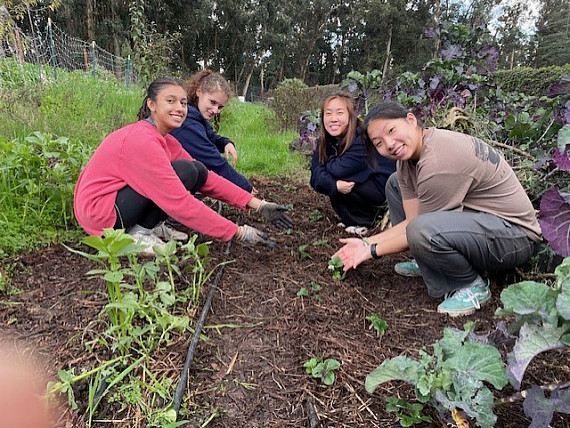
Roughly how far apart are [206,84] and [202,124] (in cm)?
28

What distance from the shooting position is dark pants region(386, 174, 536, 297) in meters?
1.70

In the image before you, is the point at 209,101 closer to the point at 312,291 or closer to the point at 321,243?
the point at 321,243

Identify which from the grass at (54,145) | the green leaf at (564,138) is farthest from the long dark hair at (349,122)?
the grass at (54,145)

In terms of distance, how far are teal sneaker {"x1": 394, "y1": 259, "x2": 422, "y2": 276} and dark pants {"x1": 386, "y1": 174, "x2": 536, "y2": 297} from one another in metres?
0.27

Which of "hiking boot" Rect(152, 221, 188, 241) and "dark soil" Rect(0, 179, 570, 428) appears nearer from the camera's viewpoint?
"dark soil" Rect(0, 179, 570, 428)

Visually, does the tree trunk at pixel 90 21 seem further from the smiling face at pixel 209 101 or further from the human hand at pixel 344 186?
the human hand at pixel 344 186

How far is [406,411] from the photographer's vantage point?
1191 mm

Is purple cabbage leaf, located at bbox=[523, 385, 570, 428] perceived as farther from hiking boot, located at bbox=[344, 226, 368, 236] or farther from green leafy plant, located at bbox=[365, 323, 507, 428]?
hiking boot, located at bbox=[344, 226, 368, 236]

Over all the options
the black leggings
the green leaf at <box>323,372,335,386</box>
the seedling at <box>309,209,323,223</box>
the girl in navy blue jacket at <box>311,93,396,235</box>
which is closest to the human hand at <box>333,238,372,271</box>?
the green leaf at <box>323,372,335,386</box>

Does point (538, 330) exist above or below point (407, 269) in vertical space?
above

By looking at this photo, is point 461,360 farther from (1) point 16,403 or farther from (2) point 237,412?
(1) point 16,403

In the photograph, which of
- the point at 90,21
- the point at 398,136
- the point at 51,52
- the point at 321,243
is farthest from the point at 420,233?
the point at 90,21

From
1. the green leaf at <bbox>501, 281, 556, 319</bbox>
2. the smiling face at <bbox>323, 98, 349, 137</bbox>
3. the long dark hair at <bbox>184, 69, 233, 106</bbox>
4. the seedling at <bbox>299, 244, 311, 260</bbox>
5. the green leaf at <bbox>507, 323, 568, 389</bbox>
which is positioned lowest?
the seedling at <bbox>299, 244, 311, 260</bbox>

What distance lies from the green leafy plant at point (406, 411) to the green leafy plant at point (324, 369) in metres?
0.20
